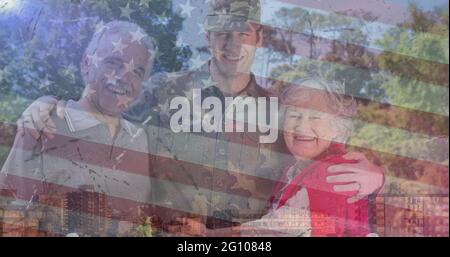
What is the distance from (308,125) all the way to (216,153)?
0.66m

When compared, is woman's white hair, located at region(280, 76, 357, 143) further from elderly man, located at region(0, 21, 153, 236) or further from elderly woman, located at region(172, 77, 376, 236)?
elderly man, located at region(0, 21, 153, 236)

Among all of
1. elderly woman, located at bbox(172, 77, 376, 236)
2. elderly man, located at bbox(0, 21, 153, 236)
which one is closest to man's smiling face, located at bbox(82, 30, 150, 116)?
elderly man, located at bbox(0, 21, 153, 236)

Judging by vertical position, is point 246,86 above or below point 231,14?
below

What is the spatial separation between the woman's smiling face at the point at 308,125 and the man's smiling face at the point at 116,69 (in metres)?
1.06

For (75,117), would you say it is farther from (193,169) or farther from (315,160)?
(315,160)

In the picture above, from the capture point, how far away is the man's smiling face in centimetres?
502

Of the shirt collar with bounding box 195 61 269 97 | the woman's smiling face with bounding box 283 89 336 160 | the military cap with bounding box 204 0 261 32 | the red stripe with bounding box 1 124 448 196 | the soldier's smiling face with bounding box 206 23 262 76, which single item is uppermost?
the military cap with bounding box 204 0 261 32

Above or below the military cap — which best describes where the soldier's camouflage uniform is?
below

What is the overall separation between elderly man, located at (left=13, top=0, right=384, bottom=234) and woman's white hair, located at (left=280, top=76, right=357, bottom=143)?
7.1 inches

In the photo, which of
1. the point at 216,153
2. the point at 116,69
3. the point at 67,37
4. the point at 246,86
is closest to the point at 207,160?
the point at 216,153

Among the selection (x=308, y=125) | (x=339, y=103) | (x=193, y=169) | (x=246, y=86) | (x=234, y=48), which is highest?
(x=234, y=48)

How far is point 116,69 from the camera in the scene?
505 cm
